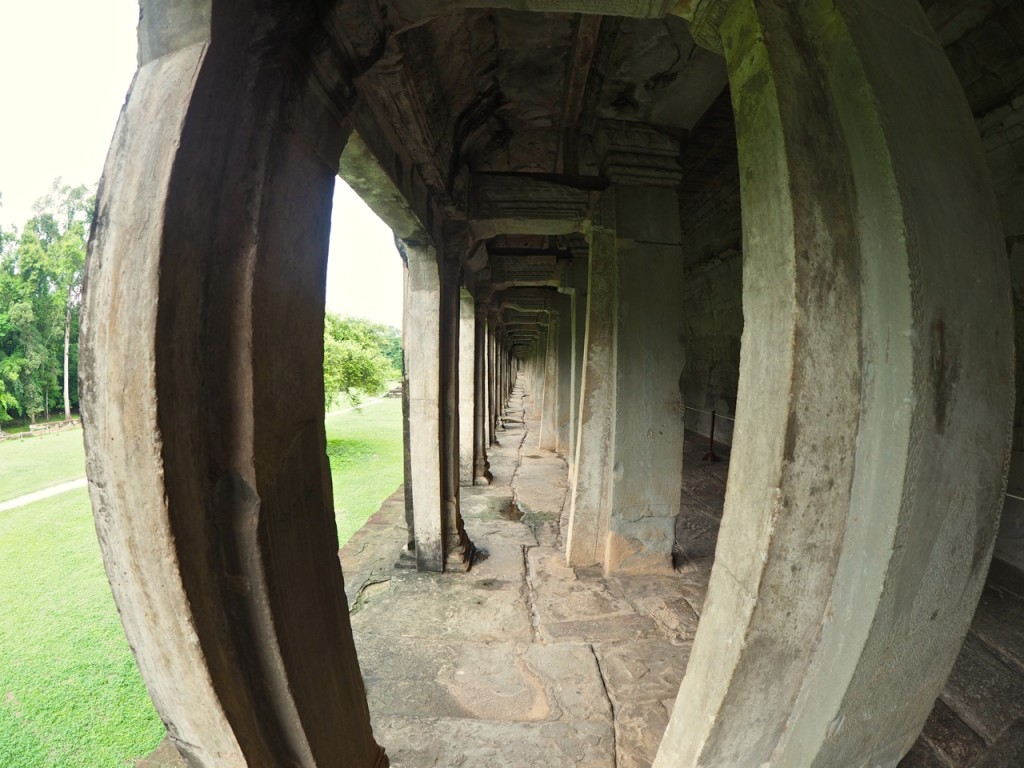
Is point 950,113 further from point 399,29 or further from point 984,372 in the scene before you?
point 399,29

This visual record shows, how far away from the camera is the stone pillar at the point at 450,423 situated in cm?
471

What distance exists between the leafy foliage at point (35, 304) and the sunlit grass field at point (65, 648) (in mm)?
10879

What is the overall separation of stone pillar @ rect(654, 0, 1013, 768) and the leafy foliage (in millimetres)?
23817

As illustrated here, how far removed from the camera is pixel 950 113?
59.7 inches

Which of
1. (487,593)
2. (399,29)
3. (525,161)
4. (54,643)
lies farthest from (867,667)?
(54,643)

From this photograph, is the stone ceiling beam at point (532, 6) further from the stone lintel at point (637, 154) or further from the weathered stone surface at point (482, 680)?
the weathered stone surface at point (482, 680)

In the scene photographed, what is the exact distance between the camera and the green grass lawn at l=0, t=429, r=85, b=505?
12148 millimetres

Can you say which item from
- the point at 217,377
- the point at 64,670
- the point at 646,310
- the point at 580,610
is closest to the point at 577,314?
the point at 646,310

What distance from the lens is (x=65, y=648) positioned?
507 cm

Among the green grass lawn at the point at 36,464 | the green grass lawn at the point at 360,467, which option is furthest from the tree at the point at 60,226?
the green grass lawn at the point at 360,467

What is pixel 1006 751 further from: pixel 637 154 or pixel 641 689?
pixel 637 154

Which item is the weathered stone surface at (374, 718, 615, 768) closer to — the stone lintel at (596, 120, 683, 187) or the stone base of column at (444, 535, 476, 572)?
the stone base of column at (444, 535, 476, 572)

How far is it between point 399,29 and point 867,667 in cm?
276

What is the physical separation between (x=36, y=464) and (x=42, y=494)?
3.83 metres
